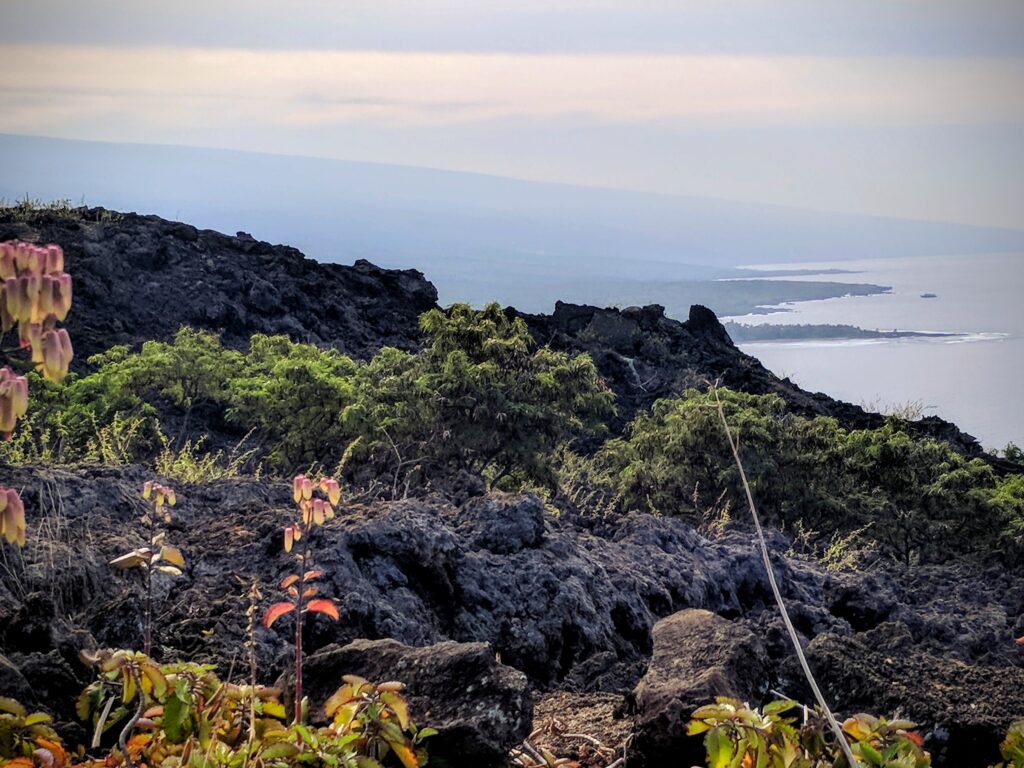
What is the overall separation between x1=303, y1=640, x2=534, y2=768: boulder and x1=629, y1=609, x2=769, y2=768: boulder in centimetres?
40

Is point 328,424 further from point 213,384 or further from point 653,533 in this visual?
point 653,533

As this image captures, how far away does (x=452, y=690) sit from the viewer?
10.4 ft

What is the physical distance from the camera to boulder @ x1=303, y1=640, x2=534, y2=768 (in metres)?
3.05

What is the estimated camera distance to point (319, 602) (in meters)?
3.08

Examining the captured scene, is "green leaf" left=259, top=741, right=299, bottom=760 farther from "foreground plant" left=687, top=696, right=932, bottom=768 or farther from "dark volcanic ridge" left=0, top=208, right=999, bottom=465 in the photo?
"dark volcanic ridge" left=0, top=208, right=999, bottom=465

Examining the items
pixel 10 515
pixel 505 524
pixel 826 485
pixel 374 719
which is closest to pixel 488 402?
pixel 826 485

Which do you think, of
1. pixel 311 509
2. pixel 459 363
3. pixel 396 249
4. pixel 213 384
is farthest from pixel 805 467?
pixel 396 249

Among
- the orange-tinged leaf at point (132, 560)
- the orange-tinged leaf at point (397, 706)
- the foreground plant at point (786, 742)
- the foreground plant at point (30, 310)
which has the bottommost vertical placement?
the orange-tinged leaf at point (397, 706)

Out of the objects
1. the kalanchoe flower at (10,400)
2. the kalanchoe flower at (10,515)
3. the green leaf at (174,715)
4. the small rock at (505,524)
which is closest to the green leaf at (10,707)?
the green leaf at (174,715)

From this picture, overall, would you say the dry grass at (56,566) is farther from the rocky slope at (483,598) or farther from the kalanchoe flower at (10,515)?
the kalanchoe flower at (10,515)

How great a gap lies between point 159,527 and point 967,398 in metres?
19.3

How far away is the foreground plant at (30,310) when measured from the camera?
6.72 ft

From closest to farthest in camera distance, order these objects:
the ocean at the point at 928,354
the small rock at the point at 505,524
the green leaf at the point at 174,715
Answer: the green leaf at the point at 174,715 → the small rock at the point at 505,524 → the ocean at the point at 928,354

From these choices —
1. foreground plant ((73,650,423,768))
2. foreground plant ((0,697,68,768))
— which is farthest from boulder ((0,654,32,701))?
foreground plant ((0,697,68,768))
